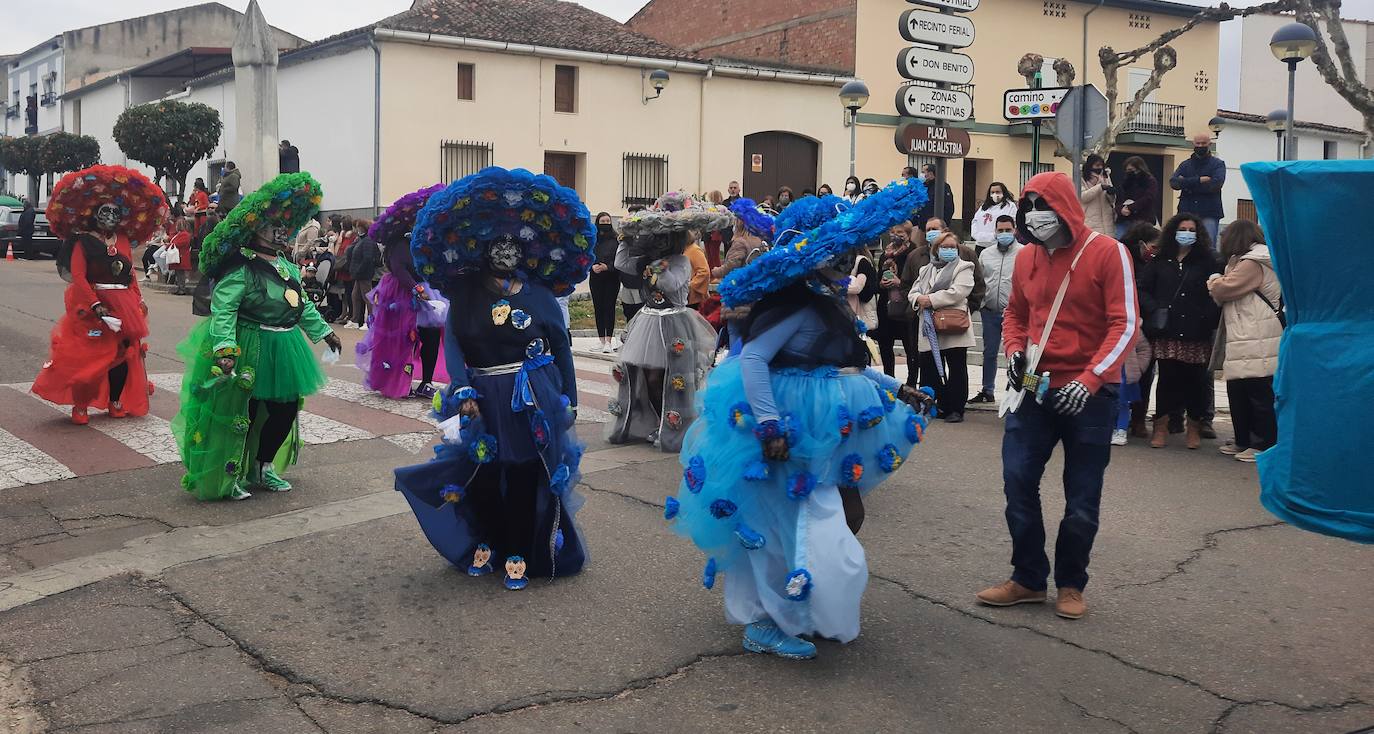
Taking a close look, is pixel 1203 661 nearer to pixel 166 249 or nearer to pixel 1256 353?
pixel 1256 353

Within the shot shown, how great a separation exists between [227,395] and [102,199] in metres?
3.40

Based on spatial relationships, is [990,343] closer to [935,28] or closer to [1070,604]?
[935,28]

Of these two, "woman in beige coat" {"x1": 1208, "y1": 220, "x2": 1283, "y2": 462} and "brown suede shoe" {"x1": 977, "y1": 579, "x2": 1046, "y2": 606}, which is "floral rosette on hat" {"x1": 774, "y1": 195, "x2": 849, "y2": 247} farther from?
"woman in beige coat" {"x1": 1208, "y1": 220, "x2": 1283, "y2": 462}

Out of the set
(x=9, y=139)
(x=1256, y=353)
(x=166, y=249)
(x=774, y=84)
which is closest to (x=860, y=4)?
(x=774, y=84)

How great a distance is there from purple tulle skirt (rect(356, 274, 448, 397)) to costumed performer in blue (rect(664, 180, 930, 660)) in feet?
24.1

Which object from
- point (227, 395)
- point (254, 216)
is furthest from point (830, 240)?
point (227, 395)

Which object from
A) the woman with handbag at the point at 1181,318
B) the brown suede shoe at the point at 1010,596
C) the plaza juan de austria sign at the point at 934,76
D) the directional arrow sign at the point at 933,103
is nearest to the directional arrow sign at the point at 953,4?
the plaza juan de austria sign at the point at 934,76

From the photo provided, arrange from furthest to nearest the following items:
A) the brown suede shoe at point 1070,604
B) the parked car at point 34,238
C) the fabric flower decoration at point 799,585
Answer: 1. the parked car at point 34,238
2. the brown suede shoe at point 1070,604
3. the fabric flower decoration at point 799,585

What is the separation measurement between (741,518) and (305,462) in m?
4.99

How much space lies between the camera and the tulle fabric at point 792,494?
4.86 metres

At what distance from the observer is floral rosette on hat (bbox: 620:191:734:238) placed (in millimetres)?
9914

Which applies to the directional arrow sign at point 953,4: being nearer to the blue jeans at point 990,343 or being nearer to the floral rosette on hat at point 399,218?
the blue jeans at point 990,343

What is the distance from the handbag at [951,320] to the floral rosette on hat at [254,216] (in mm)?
6139

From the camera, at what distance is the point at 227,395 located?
7.50m
